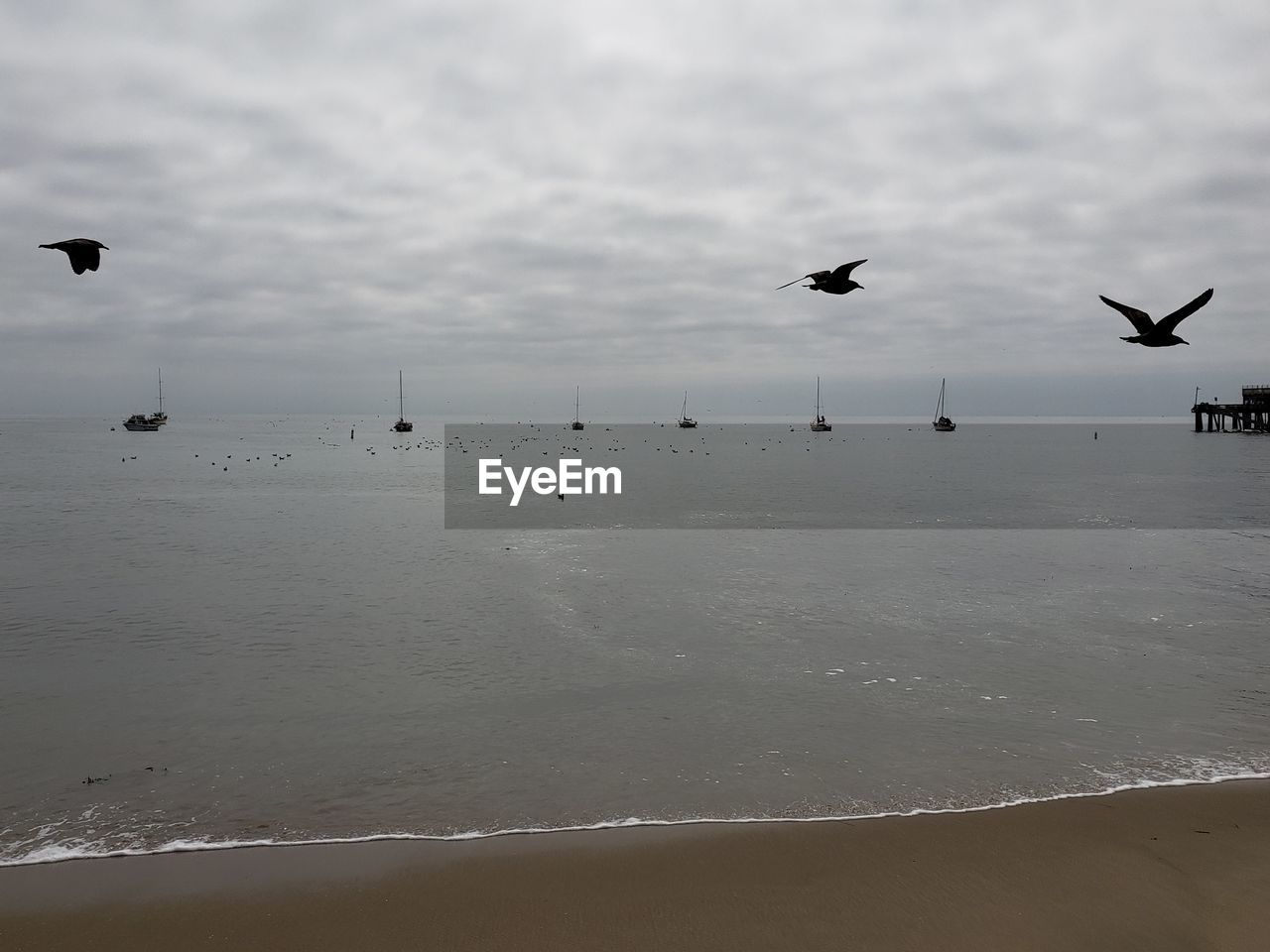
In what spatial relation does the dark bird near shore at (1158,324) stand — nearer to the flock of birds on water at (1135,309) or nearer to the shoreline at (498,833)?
the flock of birds on water at (1135,309)

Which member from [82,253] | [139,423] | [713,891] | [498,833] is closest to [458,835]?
[498,833]

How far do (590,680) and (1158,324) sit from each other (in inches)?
Result: 383

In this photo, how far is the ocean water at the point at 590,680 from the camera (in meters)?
8.30

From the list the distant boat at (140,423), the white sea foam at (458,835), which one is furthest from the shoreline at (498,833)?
the distant boat at (140,423)

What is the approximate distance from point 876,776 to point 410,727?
5901 mm

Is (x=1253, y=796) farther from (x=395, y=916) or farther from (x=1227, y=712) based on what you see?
(x=395, y=916)

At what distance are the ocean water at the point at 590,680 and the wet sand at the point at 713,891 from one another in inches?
20.9

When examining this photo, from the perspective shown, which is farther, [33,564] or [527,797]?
[33,564]

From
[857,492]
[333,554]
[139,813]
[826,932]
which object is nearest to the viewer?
[826,932]

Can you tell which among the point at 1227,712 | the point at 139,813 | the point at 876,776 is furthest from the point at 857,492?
the point at 139,813

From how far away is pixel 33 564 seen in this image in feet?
77.5

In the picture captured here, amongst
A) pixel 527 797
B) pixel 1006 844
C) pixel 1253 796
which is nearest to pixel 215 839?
pixel 527 797

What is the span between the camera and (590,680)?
12.6 metres

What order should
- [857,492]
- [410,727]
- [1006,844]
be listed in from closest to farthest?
[1006,844] → [410,727] → [857,492]
